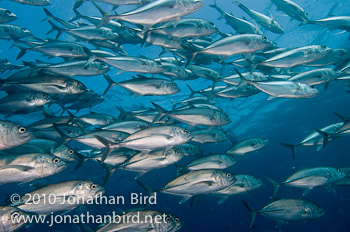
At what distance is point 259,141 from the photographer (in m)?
6.33

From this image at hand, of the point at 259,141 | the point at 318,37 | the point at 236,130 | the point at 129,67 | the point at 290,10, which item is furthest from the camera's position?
the point at 236,130

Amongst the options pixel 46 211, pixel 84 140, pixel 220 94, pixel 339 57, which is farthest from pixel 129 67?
pixel 339 57

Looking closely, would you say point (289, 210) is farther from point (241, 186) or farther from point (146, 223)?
point (146, 223)

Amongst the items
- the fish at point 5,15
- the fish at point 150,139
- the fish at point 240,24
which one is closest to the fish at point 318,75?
the fish at point 240,24

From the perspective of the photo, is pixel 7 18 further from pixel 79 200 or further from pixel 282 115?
pixel 282 115

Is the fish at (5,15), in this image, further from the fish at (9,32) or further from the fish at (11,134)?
the fish at (11,134)

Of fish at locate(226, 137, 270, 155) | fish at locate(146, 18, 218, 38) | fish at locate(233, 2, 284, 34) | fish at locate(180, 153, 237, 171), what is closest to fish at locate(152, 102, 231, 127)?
fish at locate(180, 153, 237, 171)

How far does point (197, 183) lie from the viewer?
13.7ft

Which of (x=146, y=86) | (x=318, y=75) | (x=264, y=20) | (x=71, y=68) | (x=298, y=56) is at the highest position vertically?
(x=264, y=20)

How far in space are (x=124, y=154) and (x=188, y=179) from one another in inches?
69.4

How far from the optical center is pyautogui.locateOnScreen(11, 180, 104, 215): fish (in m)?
3.29

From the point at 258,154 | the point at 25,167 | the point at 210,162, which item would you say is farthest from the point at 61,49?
the point at 258,154

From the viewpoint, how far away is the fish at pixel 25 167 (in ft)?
10.7

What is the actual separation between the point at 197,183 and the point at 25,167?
9.50ft
